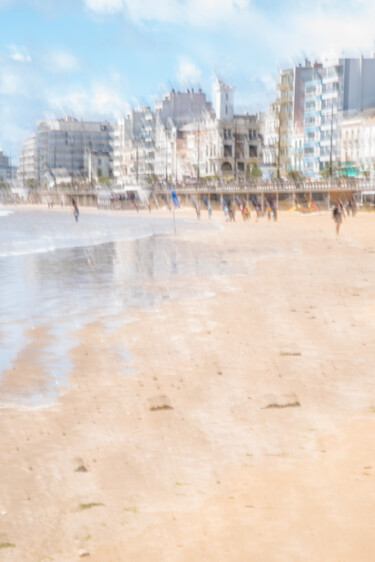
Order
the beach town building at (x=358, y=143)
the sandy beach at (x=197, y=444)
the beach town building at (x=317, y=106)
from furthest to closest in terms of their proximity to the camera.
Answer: the beach town building at (x=317, y=106) < the beach town building at (x=358, y=143) < the sandy beach at (x=197, y=444)

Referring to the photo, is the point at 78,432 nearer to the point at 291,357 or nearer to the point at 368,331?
the point at 291,357

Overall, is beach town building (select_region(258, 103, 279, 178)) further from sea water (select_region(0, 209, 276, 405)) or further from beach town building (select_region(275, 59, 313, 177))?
sea water (select_region(0, 209, 276, 405))

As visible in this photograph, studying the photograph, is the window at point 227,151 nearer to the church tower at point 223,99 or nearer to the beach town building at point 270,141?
the beach town building at point 270,141

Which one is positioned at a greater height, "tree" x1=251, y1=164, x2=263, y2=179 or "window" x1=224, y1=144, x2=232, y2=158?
"window" x1=224, y1=144, x2=232, y2=158

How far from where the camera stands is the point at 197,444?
7.43m

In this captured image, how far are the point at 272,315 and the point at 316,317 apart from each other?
847mm

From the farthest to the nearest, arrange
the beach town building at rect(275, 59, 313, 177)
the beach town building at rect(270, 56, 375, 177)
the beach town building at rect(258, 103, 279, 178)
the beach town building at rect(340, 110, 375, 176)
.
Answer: the beach town building at rect(258, 103, 279, 178)
the beach town building at rect(275, 59, 313, 177)
the beach town building at rect(270, 56, 375, 177)
the beach town building at rect(340, 110, 375, 176)

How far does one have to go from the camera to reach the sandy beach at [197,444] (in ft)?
17.5

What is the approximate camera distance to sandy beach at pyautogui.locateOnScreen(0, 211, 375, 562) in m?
5.32

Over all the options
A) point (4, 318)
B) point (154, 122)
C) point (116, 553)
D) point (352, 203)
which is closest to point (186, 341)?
point (4, 318)

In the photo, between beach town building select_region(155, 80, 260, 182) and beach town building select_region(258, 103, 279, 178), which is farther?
beach town building select_region(155, 80, 260, 182)

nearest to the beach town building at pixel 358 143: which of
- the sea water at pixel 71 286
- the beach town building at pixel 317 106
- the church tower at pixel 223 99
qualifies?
the beach town building at pixel 317 106

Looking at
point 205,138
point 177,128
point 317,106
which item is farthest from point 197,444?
point 177,128

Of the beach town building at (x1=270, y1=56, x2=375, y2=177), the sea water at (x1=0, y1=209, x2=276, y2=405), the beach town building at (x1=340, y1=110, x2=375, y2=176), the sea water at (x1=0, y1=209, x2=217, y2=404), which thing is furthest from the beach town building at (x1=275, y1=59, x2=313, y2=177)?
the sea water at (x1=0, y1=209, x2=217, y2=404)
